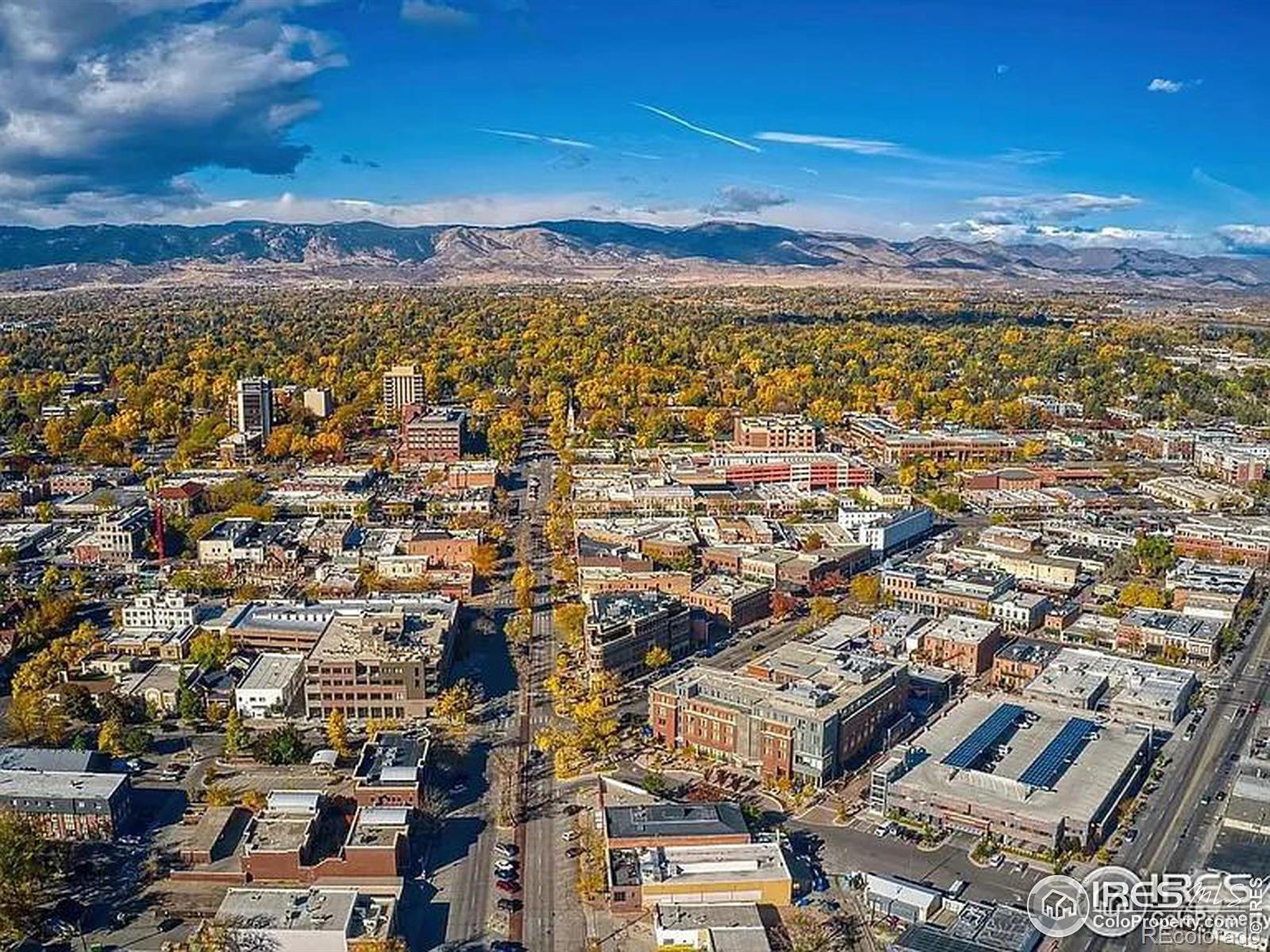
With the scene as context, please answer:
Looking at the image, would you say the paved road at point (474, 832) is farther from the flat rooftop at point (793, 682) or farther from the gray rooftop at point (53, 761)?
A: the gray rooftop at point (53, 761)

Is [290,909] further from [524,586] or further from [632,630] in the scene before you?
[524,586]

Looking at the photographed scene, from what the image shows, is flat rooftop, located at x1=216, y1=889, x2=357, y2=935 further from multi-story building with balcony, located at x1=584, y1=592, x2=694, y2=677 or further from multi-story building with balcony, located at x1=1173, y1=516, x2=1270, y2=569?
multi-story building with balcony, located at x1=1173, y1=516, x2=1270, y2=569

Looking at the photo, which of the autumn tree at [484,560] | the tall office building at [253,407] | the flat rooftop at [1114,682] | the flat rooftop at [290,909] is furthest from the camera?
the tall office building at [253,407]

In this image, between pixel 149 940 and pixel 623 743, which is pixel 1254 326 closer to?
pixel 623 743

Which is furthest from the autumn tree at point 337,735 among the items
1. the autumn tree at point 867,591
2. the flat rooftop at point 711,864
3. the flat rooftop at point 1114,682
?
the autumn tree at point 867,591

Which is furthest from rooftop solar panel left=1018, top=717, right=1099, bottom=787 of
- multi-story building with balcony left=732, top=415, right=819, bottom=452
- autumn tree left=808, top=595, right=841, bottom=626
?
multi-story building with balcony left=732, top=415, right=819, bottom=452
